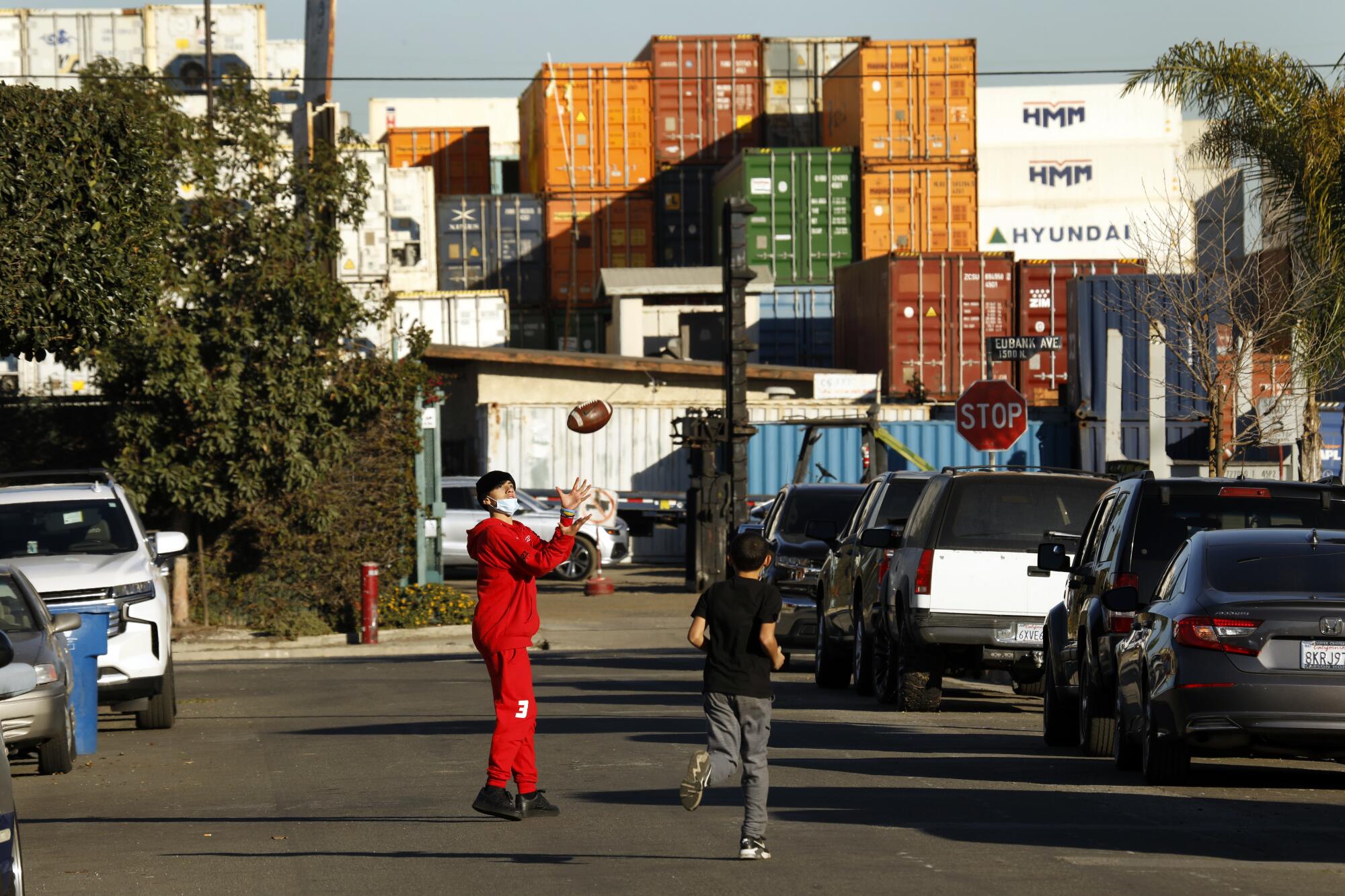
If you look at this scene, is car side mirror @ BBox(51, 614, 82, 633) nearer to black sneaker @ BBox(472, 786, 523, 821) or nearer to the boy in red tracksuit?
the boy in red tracksuit

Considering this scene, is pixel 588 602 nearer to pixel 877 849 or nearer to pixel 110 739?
pixel 110 739

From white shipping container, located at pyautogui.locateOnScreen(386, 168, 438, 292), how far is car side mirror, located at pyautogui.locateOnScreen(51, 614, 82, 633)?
37.3 m

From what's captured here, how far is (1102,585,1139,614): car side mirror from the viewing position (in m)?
11.2

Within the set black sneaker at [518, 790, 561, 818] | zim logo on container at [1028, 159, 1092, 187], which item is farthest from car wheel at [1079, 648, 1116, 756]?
zim logo on container at [1028, 159, 1092, 187]

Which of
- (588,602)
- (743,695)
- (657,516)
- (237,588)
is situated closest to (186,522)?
(237,588)

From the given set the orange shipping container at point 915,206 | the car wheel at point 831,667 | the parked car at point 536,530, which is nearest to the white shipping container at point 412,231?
the orange shipping container at point 915,206

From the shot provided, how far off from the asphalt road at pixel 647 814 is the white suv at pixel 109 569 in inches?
18.0

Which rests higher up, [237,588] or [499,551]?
[499,551]

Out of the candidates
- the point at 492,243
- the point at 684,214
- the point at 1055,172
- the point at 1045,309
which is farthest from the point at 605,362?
the point at 1055,172

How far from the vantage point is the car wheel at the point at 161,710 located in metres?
15.4

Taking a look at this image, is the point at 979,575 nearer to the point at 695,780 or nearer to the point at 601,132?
the point at 695,780

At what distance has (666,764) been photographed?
12188 mm

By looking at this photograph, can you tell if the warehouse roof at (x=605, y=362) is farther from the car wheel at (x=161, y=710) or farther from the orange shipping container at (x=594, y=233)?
the car wheel at (x=161, y=710)

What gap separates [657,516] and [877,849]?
94.8 feet
